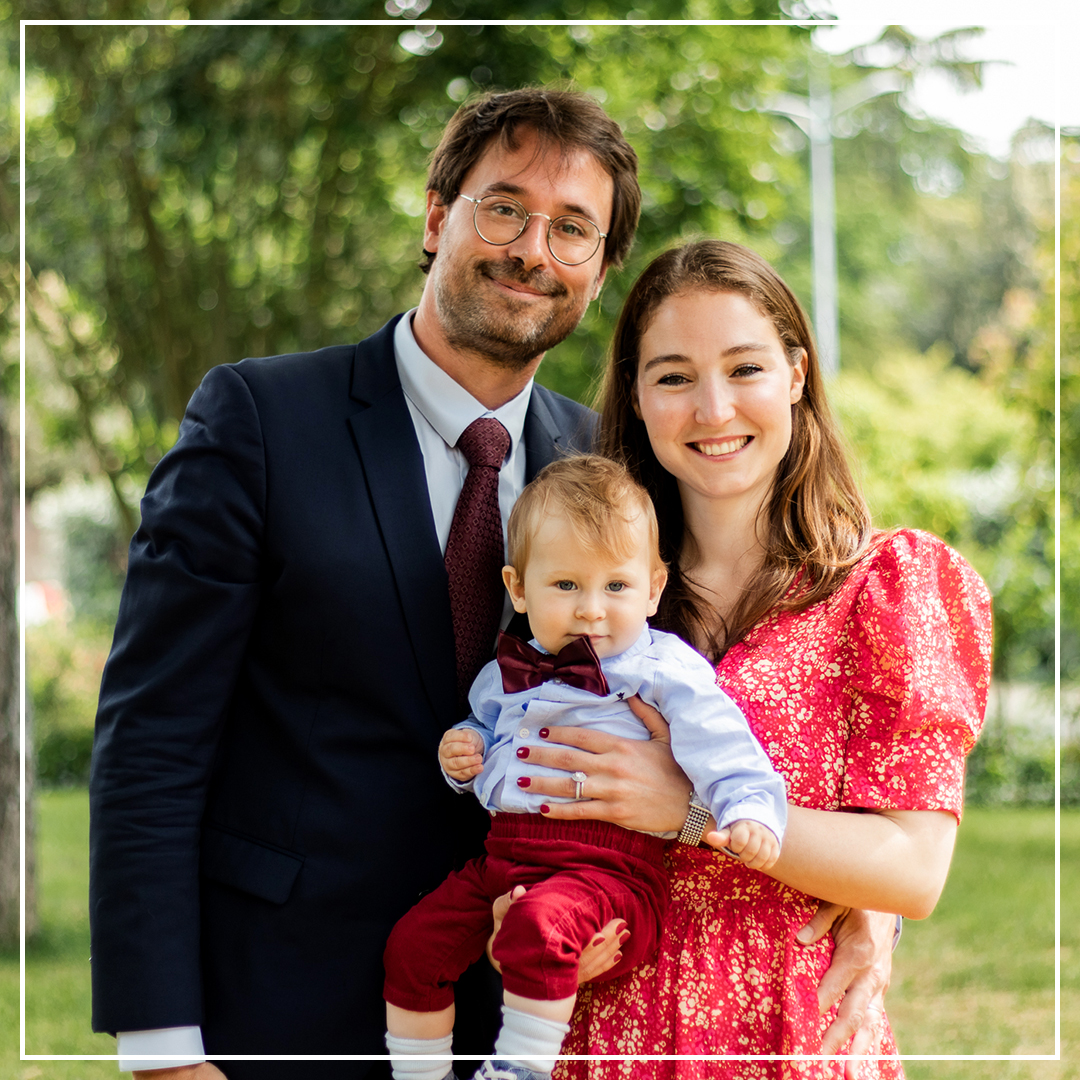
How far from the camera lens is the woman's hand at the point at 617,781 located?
7.39ft

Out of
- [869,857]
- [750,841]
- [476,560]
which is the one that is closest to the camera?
[750,841]

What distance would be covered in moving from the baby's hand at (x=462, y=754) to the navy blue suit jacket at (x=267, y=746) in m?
0.11

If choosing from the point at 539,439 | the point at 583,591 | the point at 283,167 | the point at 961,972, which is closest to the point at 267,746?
the point at 583,591

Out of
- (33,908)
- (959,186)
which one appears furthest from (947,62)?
(959,186)

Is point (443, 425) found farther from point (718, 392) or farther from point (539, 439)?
point (718, 392)

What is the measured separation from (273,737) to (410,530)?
54 cm

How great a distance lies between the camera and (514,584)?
→ 97.5 inches

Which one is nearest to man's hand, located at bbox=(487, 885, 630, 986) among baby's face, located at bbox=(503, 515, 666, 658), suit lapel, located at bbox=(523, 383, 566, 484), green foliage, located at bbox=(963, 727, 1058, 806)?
baby's face, located at bbox=(503, 515, 666, 658)

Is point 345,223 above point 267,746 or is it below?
above

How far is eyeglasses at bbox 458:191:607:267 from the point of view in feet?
9.23

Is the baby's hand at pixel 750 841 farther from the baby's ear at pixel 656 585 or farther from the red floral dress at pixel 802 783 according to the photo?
the baby's ear at pixel 656 585

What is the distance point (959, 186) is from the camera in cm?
2855

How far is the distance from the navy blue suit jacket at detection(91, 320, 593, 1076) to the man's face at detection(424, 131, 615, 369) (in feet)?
1.74

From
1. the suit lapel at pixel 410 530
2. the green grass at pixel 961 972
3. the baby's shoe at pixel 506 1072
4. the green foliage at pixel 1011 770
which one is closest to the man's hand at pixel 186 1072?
the baby's shoe at pixel 506 1072
